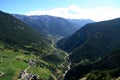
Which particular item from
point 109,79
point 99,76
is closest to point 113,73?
point 99,76

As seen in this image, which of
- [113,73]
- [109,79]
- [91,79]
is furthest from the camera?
[113,73]

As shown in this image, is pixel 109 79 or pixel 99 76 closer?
pixel 109 79

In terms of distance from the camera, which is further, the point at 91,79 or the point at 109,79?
the point at 91,79

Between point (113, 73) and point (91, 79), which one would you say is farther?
point (113, 73)

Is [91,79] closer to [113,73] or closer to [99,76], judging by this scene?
[99,76]

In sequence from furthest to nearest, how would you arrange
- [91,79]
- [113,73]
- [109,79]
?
[113,73], [91,79], [109,79]

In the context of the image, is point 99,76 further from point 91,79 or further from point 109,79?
point 109,79

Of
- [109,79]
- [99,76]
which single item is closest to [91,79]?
[99,76]
